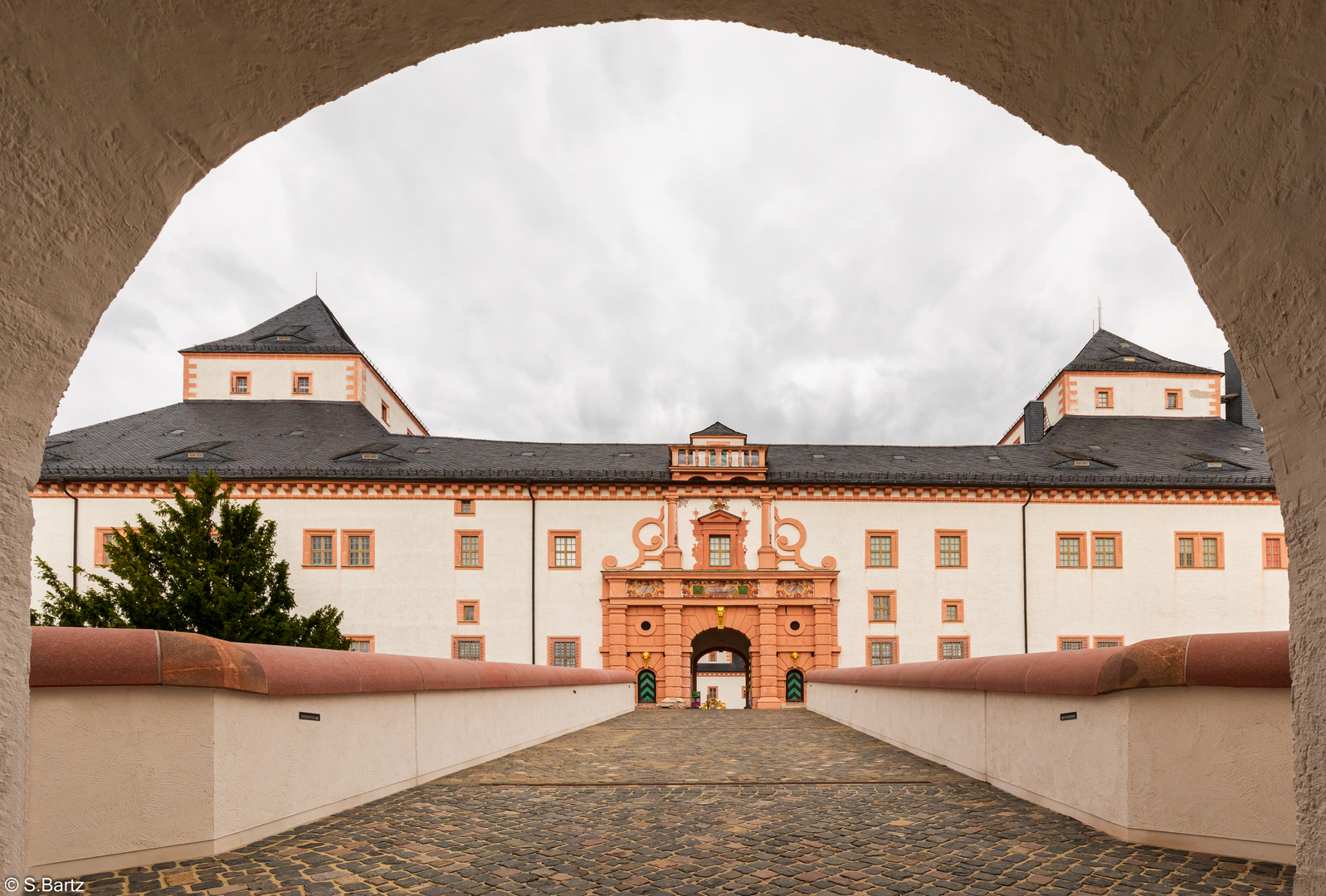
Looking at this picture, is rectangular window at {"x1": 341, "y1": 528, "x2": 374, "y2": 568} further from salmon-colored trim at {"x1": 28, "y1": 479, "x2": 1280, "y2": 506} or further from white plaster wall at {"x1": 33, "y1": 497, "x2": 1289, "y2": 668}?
salmon-colored trim at {"x1": 28, "y1": 479, "x2": 1280, "y2": 506}

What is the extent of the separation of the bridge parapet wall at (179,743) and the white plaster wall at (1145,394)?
→ 130 ft

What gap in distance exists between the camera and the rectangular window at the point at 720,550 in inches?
1259

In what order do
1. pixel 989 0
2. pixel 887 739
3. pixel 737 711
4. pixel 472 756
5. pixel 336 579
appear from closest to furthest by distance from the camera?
pixel 989 0
pixel 472 756
pixel 887 739
pixel 737 711
pixel 336 579

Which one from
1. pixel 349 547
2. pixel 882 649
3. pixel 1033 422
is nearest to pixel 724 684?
pixel 1033 422

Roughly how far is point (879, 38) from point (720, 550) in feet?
98.0

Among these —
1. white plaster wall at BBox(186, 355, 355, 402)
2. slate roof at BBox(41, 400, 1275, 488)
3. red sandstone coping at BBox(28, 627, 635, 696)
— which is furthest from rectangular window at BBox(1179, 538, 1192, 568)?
white plaster wall at BBox(186, 355, 355, 402)

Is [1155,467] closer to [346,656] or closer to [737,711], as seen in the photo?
[737,711]

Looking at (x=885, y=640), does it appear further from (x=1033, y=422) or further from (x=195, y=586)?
(x=195, y=586)

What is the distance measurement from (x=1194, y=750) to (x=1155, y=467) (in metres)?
33.2

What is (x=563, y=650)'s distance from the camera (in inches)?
1203

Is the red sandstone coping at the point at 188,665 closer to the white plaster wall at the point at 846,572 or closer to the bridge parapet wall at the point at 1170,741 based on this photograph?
the bridge parapet wall at the point at 1170,741

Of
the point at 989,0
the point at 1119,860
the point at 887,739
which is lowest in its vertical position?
the point at 887,739

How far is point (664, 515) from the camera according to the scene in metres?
32.0

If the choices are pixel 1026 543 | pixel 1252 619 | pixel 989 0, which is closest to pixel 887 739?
pixel 989 0
